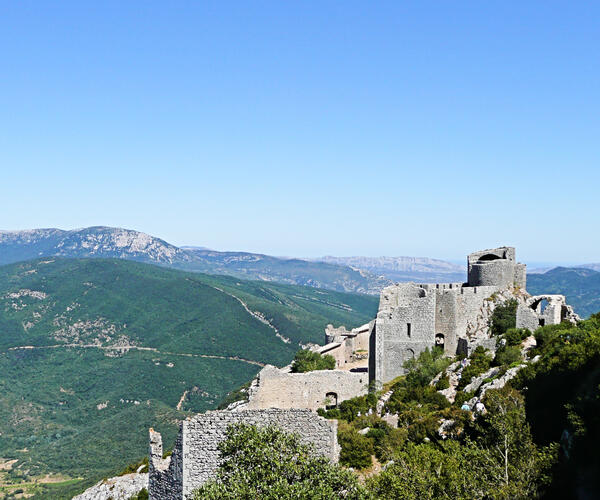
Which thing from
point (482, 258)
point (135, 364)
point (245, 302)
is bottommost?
point (135, 364)

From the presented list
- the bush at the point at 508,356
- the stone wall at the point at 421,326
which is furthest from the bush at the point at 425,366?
the bush at the point at 508,356

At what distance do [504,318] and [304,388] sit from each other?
1234cm

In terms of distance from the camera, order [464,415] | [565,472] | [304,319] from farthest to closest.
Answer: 1. [304,319]
2. [464,415]
3. [565,472]

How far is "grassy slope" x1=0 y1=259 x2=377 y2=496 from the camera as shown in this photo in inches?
3867

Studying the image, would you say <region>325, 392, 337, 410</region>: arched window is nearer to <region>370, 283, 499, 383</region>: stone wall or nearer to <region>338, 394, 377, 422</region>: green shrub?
<region>338, 394, 377, 422</region>: green shrub

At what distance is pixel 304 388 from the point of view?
110ft

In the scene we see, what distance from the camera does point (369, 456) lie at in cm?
2297

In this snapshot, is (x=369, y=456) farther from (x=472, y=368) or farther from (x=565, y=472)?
(x=472, y=368)

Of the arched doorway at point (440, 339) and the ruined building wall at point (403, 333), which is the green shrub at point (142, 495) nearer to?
the ruined building wall at point (403, 333)

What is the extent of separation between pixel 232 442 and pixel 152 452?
9.86ft

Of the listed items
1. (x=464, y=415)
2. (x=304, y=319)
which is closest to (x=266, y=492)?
(x=464, y=415)

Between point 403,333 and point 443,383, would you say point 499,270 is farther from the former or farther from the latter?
point 443,383

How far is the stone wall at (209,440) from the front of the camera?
1426 centimetres

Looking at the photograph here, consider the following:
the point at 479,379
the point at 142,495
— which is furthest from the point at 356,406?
the point at 142,495
